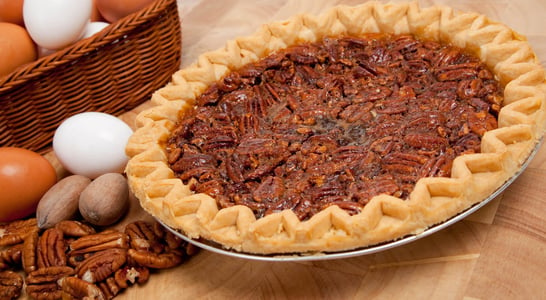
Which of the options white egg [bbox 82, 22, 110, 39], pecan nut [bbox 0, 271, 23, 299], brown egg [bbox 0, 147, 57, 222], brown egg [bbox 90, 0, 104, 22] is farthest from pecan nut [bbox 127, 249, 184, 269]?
brown egg [bbox 90, 0, 104, 22]

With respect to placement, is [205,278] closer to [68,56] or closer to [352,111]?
[352,111]

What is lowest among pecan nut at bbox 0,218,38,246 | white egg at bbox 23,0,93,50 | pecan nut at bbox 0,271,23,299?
pecan nut at bbox 0,271,23,299

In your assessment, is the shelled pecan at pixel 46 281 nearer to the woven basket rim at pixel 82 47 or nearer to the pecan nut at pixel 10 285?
the pecan nut at pixel 10 285

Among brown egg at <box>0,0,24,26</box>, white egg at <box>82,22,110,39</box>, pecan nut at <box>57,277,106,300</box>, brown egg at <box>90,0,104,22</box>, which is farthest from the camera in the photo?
brown egg at <box>90,0,104,22</box>

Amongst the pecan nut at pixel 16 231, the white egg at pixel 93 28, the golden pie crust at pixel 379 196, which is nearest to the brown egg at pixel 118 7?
the white egg at pixel 93 28

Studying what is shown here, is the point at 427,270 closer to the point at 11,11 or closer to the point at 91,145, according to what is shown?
the point at 91,145

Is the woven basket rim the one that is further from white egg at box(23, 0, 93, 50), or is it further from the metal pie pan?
the metal pie pan

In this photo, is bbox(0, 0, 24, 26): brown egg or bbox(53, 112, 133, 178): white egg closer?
bbox(53, 112, 133, 178): white egg
